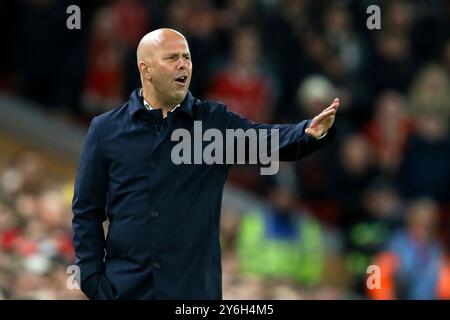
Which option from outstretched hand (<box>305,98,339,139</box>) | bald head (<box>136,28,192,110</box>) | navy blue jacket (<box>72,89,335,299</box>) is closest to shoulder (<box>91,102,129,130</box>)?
navy blue jacket (<box>72,89,335,299</box>)

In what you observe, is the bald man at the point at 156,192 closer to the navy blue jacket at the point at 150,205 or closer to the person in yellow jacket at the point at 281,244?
the navy blue jacket at the point at 150,205

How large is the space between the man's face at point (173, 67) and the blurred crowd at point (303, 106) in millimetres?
3489

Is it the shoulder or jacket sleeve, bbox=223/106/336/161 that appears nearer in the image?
jacket sleeve, bbox=223/106/336/161

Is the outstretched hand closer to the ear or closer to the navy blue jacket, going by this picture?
the navy blue jacket

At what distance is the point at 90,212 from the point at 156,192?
0.92 ft

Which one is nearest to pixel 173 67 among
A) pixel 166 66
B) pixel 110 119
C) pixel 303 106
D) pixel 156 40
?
pixel 166 66

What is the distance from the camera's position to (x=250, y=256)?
30.3 ft

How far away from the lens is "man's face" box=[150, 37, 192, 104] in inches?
189

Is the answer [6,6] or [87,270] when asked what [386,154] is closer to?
[6,6]

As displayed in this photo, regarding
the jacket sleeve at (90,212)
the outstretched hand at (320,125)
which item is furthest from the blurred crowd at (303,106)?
the outstretched hand at (320,125)

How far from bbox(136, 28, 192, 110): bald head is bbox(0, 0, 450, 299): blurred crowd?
343cm

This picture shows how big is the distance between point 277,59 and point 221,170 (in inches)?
241

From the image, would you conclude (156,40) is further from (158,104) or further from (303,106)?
(303,106)

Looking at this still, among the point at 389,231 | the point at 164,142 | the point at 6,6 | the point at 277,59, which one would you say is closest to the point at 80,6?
the point at 6,6
